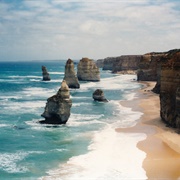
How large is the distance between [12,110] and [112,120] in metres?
15.2

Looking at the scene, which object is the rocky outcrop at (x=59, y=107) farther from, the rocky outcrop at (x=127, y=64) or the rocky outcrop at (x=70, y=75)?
the rocky outcrop at (x=127, y=64)

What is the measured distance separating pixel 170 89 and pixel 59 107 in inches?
485

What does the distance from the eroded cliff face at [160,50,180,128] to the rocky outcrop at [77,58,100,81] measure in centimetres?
5899

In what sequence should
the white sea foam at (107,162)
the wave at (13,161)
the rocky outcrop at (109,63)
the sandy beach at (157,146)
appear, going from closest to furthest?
the white sea foam at (107,162) < the sandy beach at (157,146) < the wave at (13,161) < the rocky outcrop at (109,63)

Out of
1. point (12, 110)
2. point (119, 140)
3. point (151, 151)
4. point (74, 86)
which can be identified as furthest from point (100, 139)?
point (74, 86)

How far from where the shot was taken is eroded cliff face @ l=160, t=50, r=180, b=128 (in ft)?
119

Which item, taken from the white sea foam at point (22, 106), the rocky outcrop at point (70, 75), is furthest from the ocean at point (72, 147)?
the rocky outcrop at point (70, 75)

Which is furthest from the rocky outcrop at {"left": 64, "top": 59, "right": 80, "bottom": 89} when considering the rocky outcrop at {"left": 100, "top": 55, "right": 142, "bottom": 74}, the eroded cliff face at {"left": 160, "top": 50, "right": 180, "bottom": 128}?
the rocky outcrop at {"left": 100, "top": 55, "right": 142, "bottom": 74}

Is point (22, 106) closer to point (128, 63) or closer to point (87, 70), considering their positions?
point (87, 70)

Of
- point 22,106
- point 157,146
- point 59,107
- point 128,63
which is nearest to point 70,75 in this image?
point 22,106

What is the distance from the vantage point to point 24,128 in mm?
36938

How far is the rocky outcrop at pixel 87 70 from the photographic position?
97.7m

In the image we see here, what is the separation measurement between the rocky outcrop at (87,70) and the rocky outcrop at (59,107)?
5945 cm

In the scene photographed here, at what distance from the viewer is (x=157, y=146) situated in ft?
100
